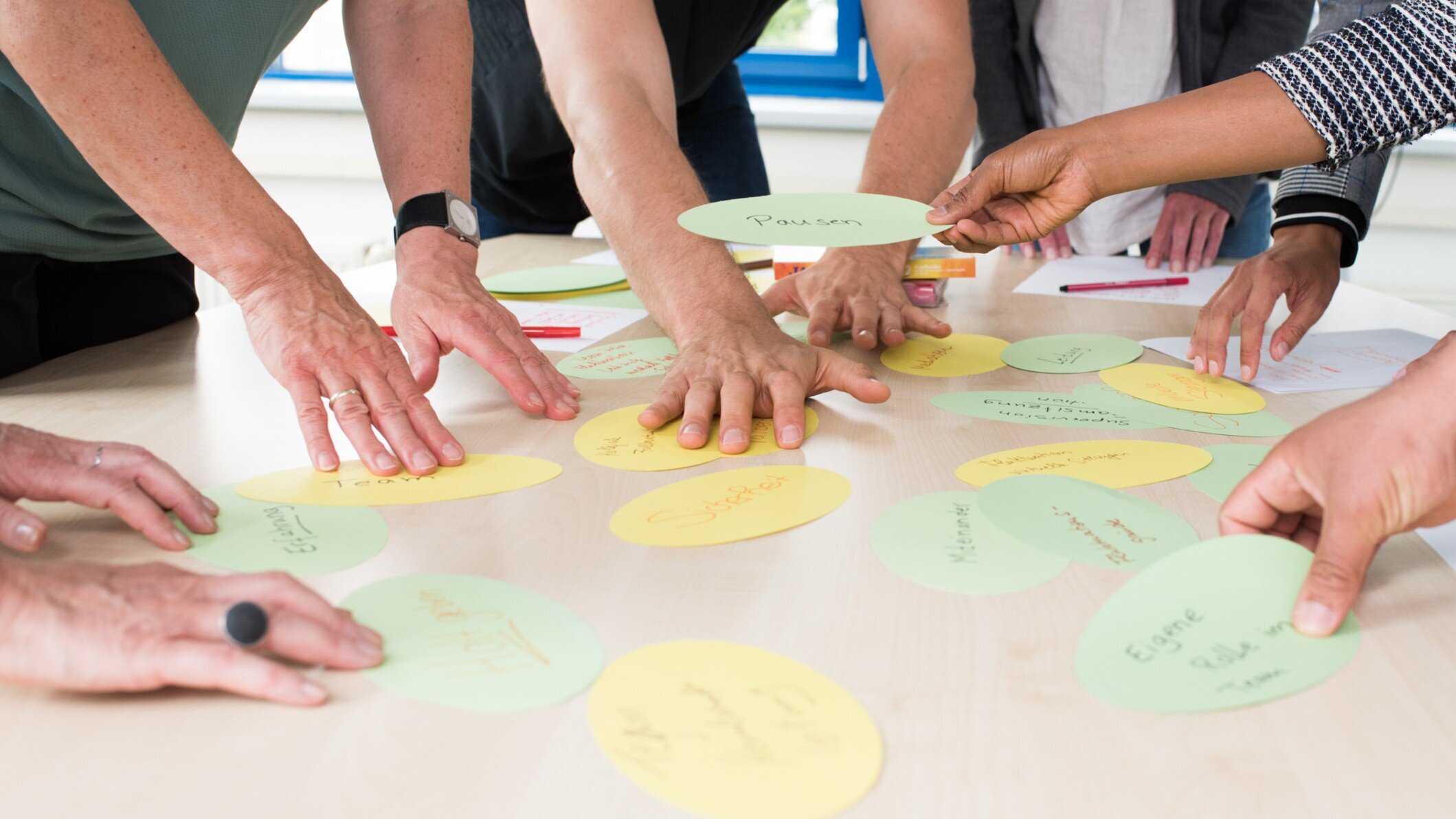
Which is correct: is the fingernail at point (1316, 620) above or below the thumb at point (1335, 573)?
below

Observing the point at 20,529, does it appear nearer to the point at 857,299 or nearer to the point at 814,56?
the point at 857,299

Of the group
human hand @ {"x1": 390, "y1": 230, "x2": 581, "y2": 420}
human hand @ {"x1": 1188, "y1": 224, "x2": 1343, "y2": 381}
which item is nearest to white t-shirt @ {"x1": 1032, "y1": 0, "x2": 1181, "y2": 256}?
human hand @ {"x1": 1188, "y1": 224, "x2": 1343, "y2": 381}

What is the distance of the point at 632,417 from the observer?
99 centimetres

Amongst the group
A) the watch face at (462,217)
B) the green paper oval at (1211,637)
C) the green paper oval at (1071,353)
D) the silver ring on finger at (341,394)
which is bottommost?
the green paper oval at (1071,353)

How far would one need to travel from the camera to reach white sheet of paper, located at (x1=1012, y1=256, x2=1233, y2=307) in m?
1.55

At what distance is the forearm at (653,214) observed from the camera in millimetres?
1148

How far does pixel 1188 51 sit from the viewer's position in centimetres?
182

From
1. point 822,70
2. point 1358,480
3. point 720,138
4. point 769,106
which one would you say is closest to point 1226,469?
point 1358,480

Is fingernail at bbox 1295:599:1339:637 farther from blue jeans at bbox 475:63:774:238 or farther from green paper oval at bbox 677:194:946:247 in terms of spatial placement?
blue jeans at bbox 475:63:774:238

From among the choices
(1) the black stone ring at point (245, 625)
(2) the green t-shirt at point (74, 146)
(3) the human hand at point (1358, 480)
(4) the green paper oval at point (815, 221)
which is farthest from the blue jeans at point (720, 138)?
(1) the black stone ring at point (245, 625)

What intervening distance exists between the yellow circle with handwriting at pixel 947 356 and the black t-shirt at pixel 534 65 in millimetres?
701

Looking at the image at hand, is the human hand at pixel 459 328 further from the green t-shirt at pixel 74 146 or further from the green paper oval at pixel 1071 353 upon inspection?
the green paper oval at pixel 1071 353

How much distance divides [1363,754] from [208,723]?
1.78 feet

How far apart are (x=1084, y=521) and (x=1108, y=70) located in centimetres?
135
